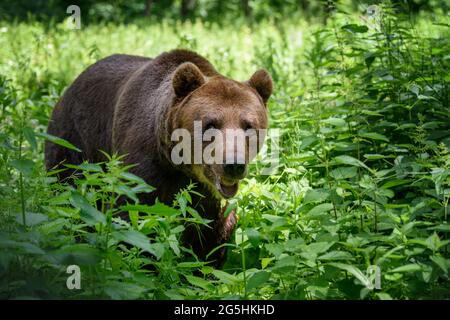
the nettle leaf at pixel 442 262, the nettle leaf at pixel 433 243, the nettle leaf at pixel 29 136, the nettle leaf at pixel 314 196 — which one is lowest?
the nettle leaf at pixel 442 262

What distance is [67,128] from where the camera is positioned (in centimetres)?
631

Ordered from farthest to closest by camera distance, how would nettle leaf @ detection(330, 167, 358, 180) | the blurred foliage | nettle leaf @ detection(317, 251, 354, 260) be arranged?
the blurred foliage → nettle leaf @ detection(330, 167, 358, 180) → nettle leaf @ detection(317, 251, 354, 260)

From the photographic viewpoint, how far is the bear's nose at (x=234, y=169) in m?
4.52

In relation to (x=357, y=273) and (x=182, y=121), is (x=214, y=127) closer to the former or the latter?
(x=182, y=121)

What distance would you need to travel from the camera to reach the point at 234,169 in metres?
4.53

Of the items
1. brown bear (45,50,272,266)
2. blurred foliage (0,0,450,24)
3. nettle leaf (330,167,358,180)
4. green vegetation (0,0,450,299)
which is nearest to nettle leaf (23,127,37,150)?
green vegetation (0,0,450,299)

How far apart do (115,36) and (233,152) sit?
9526mm

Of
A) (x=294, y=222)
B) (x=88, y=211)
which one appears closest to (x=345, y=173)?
(x=294, y=222)

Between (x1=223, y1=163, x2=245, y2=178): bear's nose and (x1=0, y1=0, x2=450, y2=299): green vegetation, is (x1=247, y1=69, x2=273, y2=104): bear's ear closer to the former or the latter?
(x1=0, y1=0, x2=450, y2=299): green vegetation

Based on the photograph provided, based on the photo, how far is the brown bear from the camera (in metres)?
4.86

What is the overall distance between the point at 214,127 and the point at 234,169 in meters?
0.45

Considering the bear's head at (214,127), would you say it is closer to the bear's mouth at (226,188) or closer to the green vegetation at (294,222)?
the bear's mouth at (226,188)

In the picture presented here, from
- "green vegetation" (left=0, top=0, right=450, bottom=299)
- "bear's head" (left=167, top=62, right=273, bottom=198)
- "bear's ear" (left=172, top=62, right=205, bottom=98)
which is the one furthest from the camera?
"bear's ear" (left=172, top=62, right=205, bottom=98)

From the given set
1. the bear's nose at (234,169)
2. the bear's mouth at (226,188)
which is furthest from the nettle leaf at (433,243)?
the bear's mouth at (226,188)
